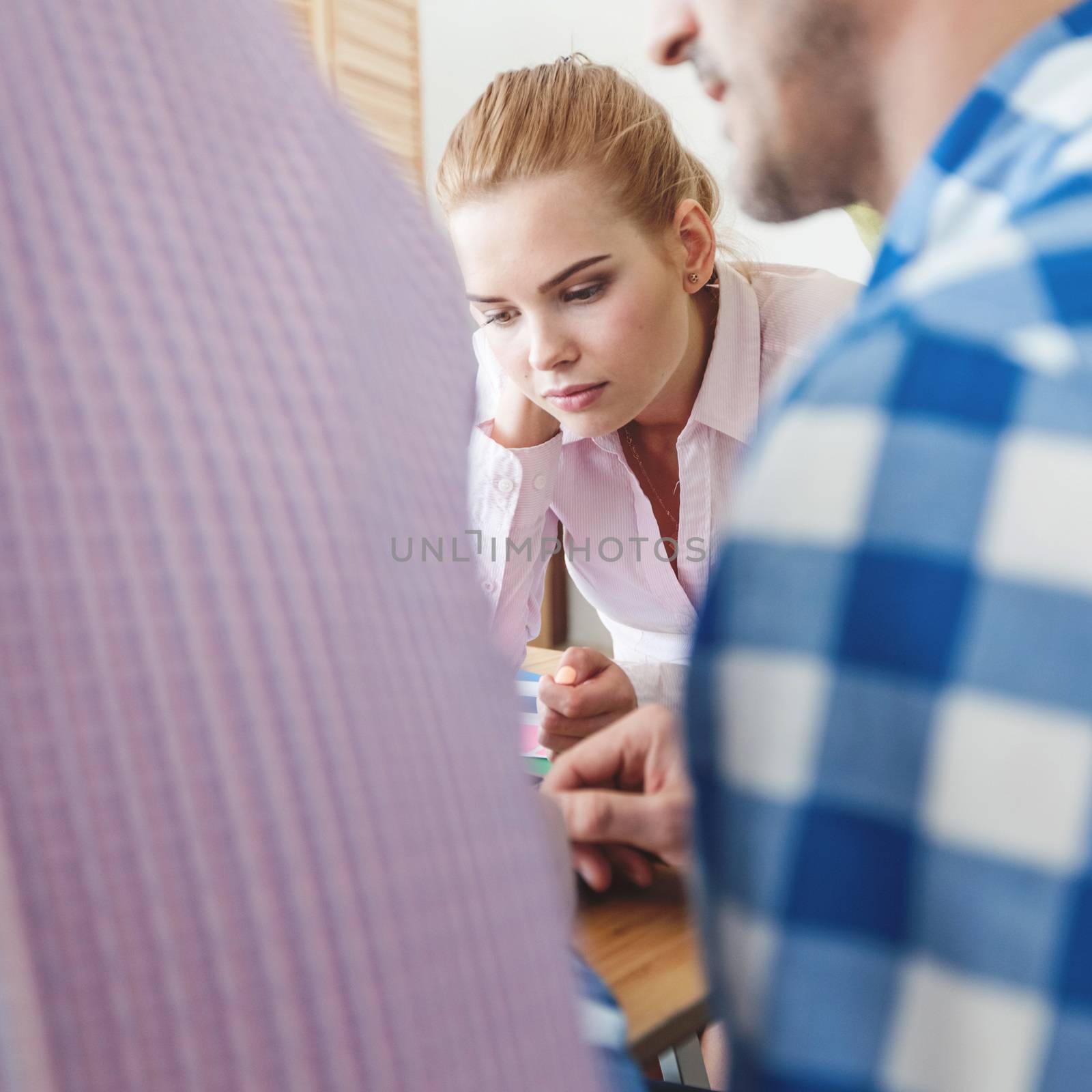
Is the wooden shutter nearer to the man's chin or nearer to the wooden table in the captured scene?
the man's chin

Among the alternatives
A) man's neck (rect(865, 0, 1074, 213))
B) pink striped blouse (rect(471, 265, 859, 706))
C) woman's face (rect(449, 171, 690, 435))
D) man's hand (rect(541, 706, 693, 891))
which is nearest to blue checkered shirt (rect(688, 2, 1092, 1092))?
man's neck (rect(865, 0, 1074, 213))

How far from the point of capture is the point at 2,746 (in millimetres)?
170

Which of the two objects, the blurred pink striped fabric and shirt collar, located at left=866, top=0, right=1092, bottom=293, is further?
shirt collar, located at left=866, top=0, right=1092, bottom=293

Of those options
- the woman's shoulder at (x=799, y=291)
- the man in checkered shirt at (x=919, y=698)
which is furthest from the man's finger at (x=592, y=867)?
the woman's shoulder at (x=799, y=291)

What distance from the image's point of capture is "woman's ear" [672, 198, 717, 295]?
1450 mm

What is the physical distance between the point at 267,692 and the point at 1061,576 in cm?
20

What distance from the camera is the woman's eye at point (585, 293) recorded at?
4.48 feet

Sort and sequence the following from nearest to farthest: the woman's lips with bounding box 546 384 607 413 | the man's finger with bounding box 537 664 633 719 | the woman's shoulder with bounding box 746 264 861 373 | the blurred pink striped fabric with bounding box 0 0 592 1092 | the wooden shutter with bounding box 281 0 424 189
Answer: the blurred pink striped fabric with bounding box 0 0 592 1092 → the man's finger with bounding box 537 664 633 719 → the woman's lips with bounding box 546 384 607 413 → the woman's shoulder with bounding box 746 264 861 373 → the wooden shutter with bounding box 281 0 424 189

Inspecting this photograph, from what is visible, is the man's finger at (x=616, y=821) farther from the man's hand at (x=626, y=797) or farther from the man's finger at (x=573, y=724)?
the man's finger at (x=573, y=724)


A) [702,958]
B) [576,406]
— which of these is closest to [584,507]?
[576,406]

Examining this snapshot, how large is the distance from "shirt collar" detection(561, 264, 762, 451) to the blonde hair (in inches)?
7.3

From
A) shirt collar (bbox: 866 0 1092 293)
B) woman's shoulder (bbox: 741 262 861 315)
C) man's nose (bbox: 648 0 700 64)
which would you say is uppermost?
man's nose (bbox: 648 0 700 64)

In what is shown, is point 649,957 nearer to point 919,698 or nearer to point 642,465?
point 919,698

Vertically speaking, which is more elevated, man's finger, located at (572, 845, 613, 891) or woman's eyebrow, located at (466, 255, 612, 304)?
woman's eyebrow, located at (466, 255, 612, 304)
